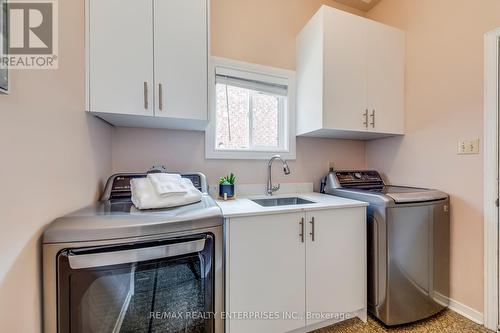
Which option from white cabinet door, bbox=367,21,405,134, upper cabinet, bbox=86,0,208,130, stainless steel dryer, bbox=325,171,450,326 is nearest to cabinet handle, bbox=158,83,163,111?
upper cabinet, bbox=86,0,208,130

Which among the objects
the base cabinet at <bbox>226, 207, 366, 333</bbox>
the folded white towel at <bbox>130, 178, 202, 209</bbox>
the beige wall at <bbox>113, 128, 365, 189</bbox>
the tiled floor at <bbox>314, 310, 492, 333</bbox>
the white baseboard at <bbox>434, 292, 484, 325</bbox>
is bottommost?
the tiled floor at <bbox>314, 310, 492, 333</bbox>

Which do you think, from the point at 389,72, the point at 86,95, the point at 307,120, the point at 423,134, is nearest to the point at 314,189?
the point at 307,120

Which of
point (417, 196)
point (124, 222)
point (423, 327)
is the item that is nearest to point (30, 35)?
point (124, 222)

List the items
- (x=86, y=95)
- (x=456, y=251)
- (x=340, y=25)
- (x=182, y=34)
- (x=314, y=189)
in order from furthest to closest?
1. (x=314, y=189)
2. (x=340, y=25)
3. (x=456, y=251)
4. (x=182, y=34)
5. (x=86, y=95)

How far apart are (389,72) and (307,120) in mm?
896

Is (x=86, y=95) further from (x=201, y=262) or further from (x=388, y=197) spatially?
(x=388, y=197)

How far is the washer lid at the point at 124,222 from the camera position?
813 millimetres

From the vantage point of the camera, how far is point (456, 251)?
5.33 feet

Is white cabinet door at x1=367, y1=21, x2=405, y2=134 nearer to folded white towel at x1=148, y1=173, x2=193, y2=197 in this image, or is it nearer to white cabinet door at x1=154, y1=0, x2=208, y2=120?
white cabinet door at x1=154, y1=0, x2=208, y2=120

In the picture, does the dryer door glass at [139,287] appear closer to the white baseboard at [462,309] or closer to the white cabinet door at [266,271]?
the white cabinet door at [266,271]

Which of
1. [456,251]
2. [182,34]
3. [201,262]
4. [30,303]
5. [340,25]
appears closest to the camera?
[30,303]

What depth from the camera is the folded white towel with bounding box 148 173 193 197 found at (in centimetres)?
115

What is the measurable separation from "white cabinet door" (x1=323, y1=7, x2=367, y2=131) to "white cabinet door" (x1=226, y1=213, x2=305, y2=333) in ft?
3.20

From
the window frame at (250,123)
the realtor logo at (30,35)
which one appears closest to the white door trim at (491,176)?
the window frame at (250,123)
